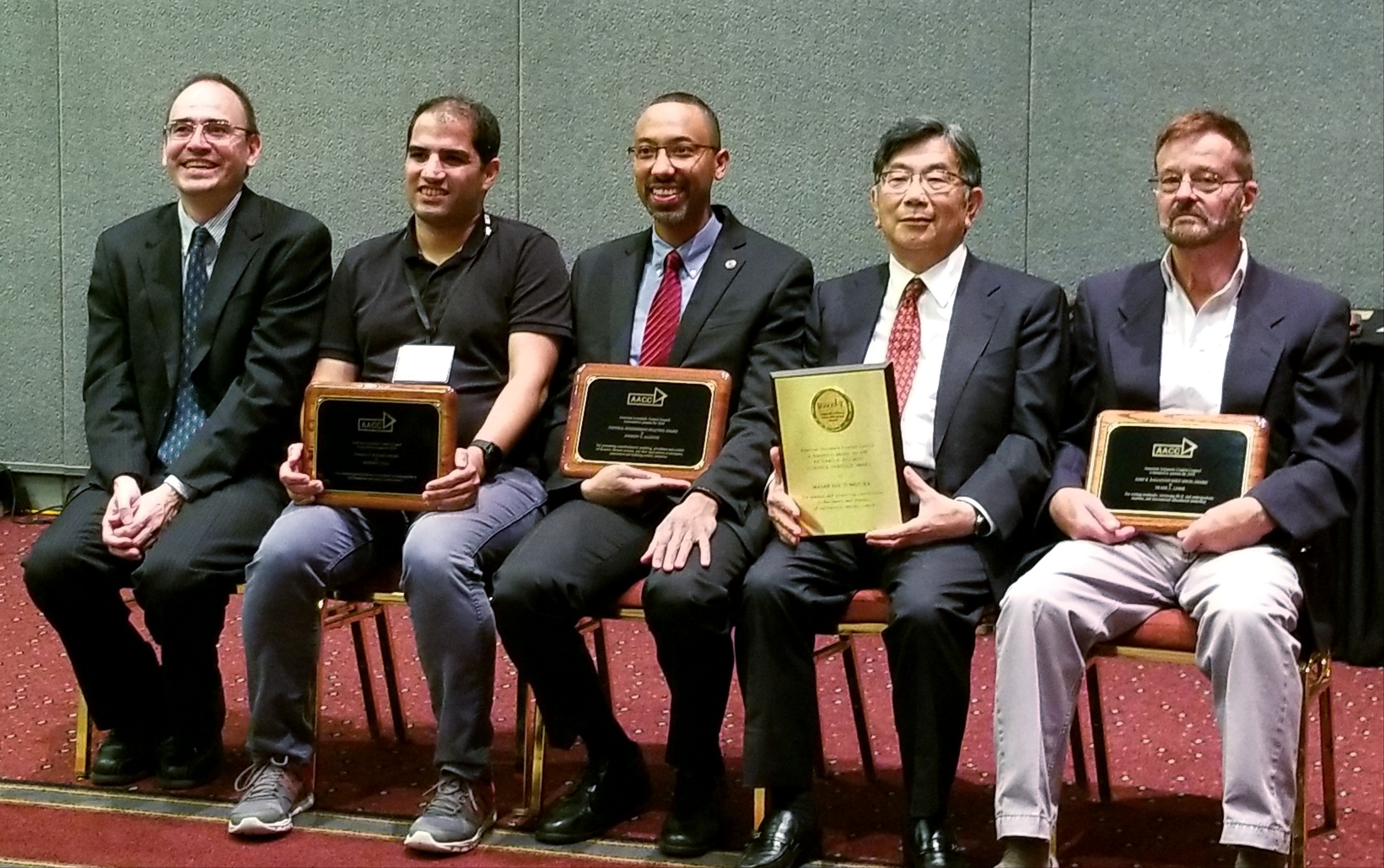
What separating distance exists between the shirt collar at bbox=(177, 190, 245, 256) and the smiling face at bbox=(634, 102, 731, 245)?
3.27ft

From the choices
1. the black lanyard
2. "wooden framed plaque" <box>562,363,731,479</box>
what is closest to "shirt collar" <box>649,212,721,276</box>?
"wooden framed plaque" <box>562,363,731,479</box>

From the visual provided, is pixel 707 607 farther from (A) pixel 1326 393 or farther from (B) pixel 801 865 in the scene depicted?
(A) pixel 1326 393

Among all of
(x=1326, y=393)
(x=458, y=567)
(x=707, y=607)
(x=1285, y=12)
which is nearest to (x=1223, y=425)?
(x=1326, y=393)

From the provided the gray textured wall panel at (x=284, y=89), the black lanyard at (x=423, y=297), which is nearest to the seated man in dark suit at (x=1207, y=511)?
the black lanyard at (x=423, y=297)

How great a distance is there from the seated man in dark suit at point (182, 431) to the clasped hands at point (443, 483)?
16 cm

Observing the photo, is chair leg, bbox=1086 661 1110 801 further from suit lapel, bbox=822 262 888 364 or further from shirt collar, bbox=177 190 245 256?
shirt collar, bbox=177 190 245 256

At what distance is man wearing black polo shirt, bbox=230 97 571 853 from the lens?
3.27m

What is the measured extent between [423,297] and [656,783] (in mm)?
1234

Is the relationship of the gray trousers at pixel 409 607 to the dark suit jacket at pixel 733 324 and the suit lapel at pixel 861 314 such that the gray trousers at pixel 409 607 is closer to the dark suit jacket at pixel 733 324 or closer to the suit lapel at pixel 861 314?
the dark suit jacket at pixel 733 324

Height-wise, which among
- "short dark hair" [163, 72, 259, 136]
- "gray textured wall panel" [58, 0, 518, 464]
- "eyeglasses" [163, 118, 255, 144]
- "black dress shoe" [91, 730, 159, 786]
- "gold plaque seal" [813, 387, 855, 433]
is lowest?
"black dress shoe" [91, 730, 159, 786]

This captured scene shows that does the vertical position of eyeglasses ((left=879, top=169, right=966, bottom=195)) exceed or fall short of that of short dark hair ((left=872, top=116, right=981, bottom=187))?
it falls short

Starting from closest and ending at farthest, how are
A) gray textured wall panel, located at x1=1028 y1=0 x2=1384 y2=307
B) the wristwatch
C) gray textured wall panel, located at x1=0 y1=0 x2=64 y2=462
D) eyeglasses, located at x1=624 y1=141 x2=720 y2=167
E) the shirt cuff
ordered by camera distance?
the shirt cuff
the wristwatch
eyeglasses, located at x1=624 y1=141 x2=720 y2=167
gray textured wall panel, located at x1=1028 y1=0 x2=1384 y2=307
gray textured wall panel, located at x1=0 y1=0 x2=64 y2=462

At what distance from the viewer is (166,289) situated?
3.78 meters

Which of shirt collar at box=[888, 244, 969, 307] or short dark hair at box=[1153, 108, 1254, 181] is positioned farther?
shirt collar at box=[888, 244, 969, 307]
